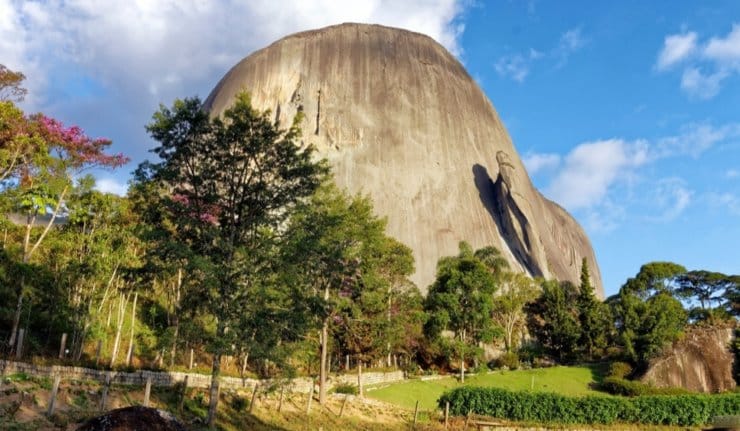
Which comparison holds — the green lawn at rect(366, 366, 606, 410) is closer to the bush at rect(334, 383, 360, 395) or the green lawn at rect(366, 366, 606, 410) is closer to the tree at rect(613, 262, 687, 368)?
the bush at rect(334, 383, 360, 395)

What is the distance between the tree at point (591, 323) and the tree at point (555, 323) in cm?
60

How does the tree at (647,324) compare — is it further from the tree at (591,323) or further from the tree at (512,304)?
the tree at (512,304)

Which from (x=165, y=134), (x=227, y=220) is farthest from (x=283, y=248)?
(x=165, y=134)

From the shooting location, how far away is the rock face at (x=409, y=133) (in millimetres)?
64375

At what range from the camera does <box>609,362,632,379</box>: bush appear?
1486 inches

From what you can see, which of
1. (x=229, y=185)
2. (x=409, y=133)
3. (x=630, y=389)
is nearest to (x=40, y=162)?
(x=229, y=185)

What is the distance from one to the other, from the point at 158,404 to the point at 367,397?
502 inches

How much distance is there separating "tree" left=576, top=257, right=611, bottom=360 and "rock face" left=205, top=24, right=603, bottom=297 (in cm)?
1627

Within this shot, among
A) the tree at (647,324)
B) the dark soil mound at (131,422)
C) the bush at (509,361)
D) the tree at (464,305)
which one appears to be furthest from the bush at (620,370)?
the dark soil mound at (131,422)

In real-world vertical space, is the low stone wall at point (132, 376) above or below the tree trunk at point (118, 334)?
below

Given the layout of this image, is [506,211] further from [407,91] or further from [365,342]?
[365,342]

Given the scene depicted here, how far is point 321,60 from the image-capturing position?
240 ft

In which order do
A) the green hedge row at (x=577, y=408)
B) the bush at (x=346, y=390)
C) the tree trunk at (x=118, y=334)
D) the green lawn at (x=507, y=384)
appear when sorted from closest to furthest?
the tree trunk at (x=118, y=334) → the green hedge row at (x=577, y=408) → the bush at (x=346, y=390) → the green lawn at (x=507, y=384)

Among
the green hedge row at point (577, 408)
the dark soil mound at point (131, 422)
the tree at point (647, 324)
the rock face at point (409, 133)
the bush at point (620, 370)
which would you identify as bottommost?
the green hedge row at point (577, 408)
